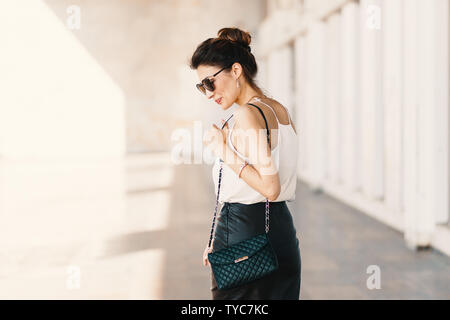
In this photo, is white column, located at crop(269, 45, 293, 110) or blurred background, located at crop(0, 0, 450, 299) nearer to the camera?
blurred background, located at crop(0, 0, 450, 299)

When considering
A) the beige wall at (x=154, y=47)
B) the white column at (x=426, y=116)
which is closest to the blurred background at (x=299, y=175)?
the white column at (x=426, y=116)

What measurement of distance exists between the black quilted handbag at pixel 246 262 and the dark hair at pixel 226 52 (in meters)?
0.33

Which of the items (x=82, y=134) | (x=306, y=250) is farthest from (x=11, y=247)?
(x=82, y=134)

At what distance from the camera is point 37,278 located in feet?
13.8

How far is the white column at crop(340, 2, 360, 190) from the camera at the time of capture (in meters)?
7.30

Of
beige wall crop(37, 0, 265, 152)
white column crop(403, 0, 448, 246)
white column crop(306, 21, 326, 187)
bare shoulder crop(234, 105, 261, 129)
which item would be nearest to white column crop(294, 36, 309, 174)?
white column crop(306, 21, 326, 187)

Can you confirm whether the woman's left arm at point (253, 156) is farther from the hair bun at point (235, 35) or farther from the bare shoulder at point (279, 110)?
the hair bun at point (235, 35)

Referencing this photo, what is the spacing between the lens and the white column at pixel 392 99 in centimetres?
561

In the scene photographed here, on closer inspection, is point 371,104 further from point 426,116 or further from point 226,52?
point 226,52

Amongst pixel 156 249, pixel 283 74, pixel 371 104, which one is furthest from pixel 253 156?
pixel 283 74

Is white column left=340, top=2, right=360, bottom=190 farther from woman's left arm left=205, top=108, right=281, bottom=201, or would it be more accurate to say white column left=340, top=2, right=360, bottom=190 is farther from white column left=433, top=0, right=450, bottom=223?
woman's left arm left=205, top=108, right=281, bottom=201

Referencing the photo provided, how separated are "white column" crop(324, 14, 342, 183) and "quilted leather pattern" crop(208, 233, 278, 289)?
22.2 ft

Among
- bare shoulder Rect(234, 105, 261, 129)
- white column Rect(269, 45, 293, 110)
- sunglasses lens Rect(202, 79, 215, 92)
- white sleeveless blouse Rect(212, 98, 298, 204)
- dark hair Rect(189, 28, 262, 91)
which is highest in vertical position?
white column Rect(269, 45, 293, 110)
